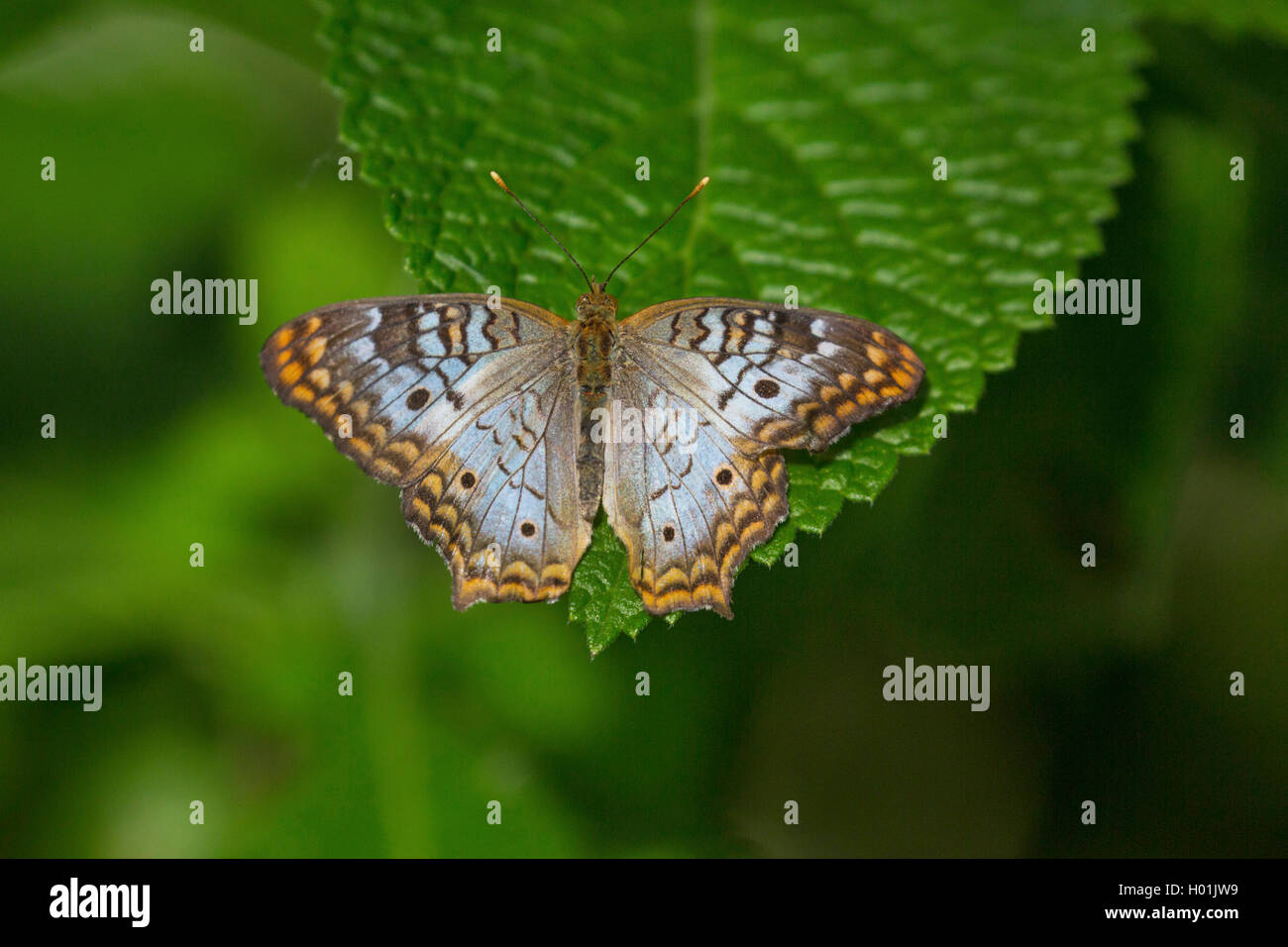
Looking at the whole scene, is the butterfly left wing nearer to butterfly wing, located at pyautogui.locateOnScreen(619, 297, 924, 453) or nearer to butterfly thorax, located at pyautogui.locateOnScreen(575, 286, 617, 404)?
butterfly thorax, located at pyautogui.locateOnScreen(575, 286, 617, 404)

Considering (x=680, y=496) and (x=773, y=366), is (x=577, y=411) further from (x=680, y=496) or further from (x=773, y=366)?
(x=773, y=366)

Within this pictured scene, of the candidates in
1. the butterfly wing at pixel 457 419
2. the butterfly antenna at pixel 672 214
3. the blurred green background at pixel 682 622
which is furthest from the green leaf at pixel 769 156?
the blurred green background at pixel 682 622

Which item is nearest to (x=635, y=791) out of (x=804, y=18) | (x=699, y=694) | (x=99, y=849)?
(x=699, y=694)

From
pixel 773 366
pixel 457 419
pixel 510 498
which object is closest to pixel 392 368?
pixel 457 419

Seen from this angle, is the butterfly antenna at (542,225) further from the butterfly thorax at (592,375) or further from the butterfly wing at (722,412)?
the butterfly wing at (722,412)

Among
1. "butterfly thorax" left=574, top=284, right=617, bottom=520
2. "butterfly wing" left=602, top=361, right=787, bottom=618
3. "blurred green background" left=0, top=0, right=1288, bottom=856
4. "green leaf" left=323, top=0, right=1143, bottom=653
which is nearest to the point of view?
"butterfly wing" left=602, top=361, right=787, bottom=618

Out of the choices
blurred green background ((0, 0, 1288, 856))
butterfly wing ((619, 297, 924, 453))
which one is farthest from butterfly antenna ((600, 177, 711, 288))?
blurred green background ((0, 0, 1288, 856))

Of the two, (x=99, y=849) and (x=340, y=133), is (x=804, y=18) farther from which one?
(x=99, y=849)
